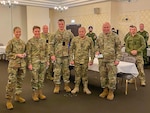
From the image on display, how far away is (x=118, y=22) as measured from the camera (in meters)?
10.1

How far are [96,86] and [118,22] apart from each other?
18.9 ft

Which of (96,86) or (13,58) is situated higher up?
(13,58)

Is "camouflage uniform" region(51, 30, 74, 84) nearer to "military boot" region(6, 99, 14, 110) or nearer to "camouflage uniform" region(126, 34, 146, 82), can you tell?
"military boot" region(6, 99, 14, 110)

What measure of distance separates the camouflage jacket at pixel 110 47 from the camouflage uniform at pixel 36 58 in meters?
1.21

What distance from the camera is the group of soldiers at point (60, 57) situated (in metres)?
3.72

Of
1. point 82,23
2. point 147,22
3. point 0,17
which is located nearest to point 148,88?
point 147,22

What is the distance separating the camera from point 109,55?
4.10m

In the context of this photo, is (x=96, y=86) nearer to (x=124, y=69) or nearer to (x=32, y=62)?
(x=124, y=69)

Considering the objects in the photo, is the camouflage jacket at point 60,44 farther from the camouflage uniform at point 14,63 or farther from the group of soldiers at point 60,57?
the camouflage uniform at point 14,63

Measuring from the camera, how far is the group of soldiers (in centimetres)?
372

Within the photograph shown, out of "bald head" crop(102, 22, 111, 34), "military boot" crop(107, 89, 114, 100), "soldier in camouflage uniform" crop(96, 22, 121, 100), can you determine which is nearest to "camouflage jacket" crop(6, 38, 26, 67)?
"soldier in camouflage uniform" crop(96, 22, 121, 100)

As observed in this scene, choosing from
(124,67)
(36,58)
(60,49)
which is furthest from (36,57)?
(124,67)

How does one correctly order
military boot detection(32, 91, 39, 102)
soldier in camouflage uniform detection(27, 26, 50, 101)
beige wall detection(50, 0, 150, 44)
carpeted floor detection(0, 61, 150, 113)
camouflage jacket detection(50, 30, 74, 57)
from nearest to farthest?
carpeted floor detection(0, 61, 150, 113) < soldier in camouflage uniform detection(27, 26, 50, 101) < military boot detection(32, 91, 39, 102) < camouflage jacket detection(50, 30, 74, 57) < beige wall detection(50, 0, 150, 44)

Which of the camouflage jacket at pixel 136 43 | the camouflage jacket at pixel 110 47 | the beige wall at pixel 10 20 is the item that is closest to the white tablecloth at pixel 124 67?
the camouflage jacket at pixel 110 47
